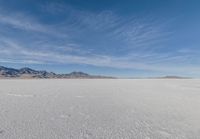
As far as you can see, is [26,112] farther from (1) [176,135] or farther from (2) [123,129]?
(1) [176,135]

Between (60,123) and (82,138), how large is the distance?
1.13 meters

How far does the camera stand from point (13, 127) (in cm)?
414

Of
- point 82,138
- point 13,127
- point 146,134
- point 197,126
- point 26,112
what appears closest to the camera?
point 82,138

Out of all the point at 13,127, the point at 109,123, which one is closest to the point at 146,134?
the point at 109,123

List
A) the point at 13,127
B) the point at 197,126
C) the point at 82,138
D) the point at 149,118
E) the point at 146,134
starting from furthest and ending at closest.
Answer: the point at 149,118
the point at 197,126
the point at 13,127
the point at 146,134
the point at 82,138

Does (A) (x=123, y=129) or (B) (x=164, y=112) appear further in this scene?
(B) (x=164, y=112)

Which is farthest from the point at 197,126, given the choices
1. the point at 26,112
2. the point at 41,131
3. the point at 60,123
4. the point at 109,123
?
the point at 26,112

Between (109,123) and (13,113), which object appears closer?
(109,123)

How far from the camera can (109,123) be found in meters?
4.65

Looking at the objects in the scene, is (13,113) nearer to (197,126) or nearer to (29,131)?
(29,131)

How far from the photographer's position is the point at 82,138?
11.8ft

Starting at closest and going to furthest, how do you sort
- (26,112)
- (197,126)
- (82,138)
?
(82,138) → (197,126) → (26,112)

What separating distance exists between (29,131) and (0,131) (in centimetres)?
57

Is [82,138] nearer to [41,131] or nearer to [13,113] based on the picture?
[41,131]
